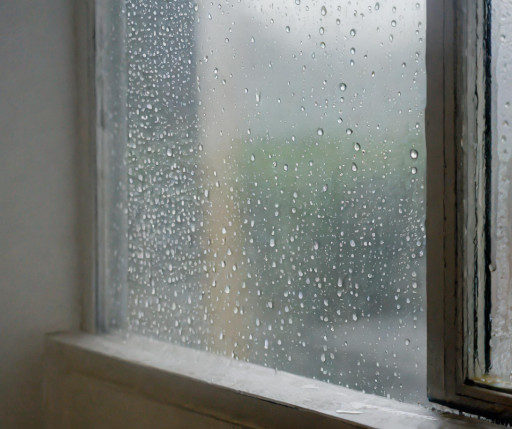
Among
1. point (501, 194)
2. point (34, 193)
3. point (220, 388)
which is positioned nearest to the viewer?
point (501, 194)

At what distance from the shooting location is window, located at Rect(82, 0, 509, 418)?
65 centimetres

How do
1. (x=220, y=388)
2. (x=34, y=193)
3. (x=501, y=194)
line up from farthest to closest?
1. (x=34, y=193)
2. (x=220, y=388)
3. (x=501, y=194)

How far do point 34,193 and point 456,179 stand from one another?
80cm

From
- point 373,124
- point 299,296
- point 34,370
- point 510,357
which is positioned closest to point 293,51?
point 373,124

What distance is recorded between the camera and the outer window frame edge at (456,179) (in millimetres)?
638

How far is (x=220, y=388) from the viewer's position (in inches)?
31.5

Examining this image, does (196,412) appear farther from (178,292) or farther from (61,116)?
(61,116)

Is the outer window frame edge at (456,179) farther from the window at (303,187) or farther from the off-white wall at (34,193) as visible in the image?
the off-white wall at (34,193)

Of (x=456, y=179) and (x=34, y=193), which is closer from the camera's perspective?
(x=456, y=179)

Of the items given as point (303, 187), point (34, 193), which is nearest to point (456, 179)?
point (303, 187)

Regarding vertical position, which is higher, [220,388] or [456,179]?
[456,179]

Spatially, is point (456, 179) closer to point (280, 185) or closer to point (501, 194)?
point (501, 194)

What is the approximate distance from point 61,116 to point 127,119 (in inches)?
6.2

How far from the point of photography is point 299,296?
2.69 ft
